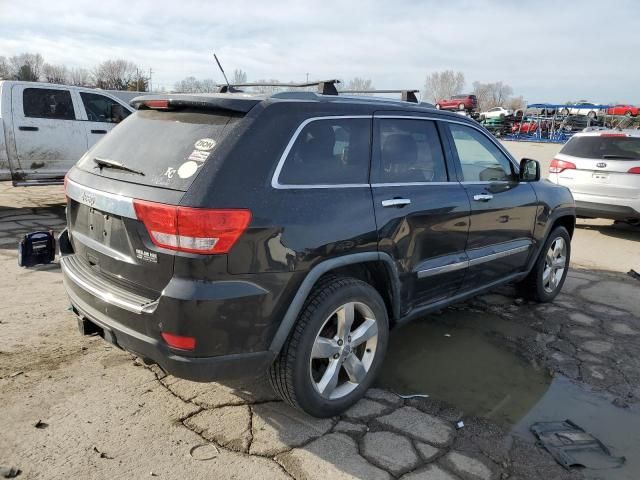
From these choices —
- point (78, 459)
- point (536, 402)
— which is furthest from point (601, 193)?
point (78, 459)

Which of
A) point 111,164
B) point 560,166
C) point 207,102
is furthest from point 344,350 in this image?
point 560,166

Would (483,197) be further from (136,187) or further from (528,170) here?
(136,187)

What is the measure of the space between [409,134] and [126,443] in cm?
253

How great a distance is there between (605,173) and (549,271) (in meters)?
3.60

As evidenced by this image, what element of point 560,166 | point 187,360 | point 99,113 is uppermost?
point 99,113

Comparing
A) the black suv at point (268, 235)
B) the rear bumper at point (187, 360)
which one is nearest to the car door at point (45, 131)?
the black suv at point (268, 235)

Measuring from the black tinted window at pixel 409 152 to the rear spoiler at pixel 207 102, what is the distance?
0.91 m

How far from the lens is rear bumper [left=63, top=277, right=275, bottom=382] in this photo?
8.09 feet

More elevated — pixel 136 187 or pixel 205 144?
pixel 205 144

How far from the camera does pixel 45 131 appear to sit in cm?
843

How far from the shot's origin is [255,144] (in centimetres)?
258

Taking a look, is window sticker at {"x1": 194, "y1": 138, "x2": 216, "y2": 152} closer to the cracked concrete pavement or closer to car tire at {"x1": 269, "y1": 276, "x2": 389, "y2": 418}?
car tire at {"x1": 269, "y1": 276, "x2": 389, "y2": 418}

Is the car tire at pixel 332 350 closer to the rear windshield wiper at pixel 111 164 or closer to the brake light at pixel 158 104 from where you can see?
the rear windshield wiper at pixel 111 164

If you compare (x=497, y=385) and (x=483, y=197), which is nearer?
(x=497, y=385)
